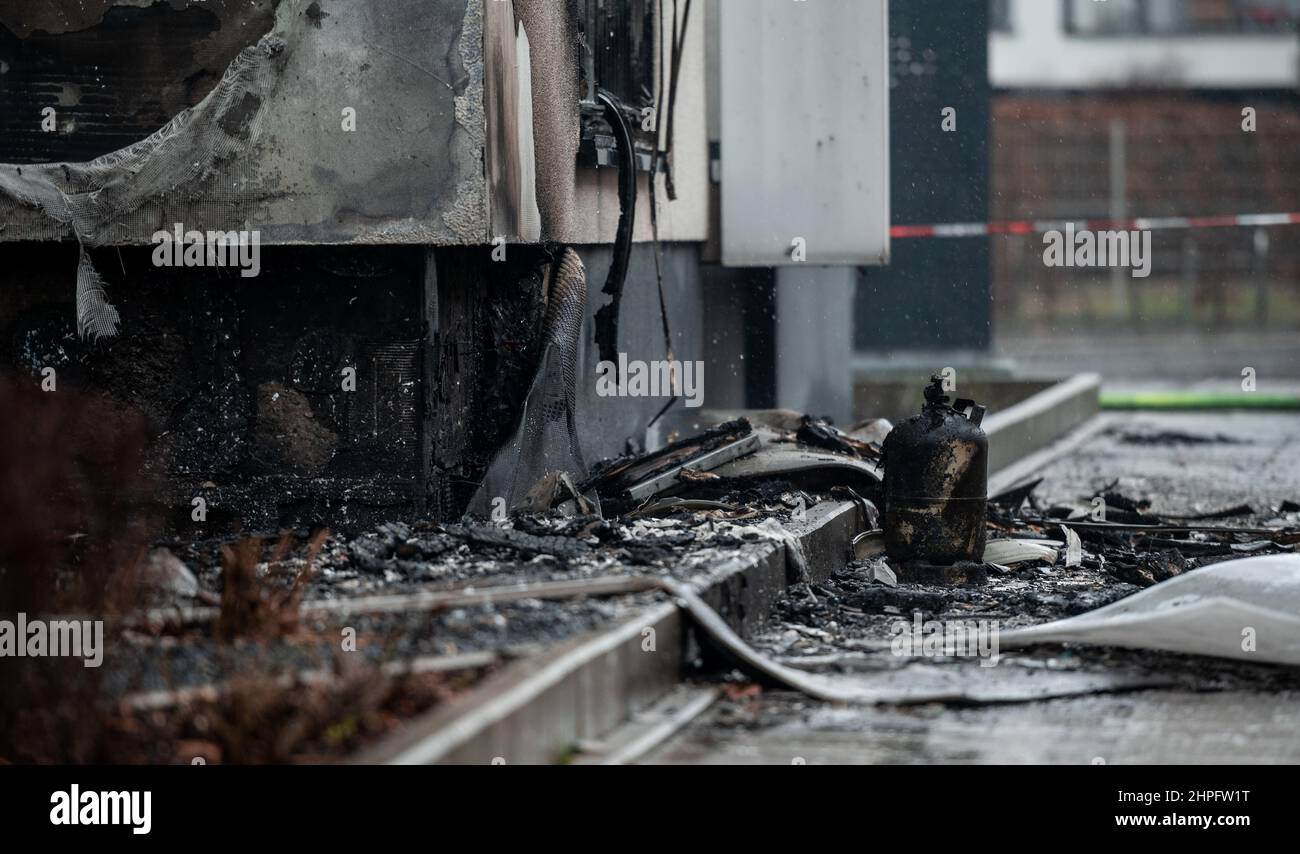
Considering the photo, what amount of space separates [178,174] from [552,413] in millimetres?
2025

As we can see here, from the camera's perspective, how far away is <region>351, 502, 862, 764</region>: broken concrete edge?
4230 mm

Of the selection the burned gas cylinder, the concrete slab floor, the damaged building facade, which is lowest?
the concrete slab floor

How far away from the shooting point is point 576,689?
4945 millimetres

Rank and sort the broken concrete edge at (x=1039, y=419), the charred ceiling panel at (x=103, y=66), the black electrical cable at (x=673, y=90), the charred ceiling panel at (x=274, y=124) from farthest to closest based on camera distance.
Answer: the broken concrete edge at (x=1039, y=419)
the black electrical cable at (x=673, y=90)
the charred ceiling panel at (x=103, y=66)
the charred ceiling panel at (x=274, y=124)

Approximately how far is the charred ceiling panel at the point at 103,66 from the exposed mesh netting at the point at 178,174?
108 mm

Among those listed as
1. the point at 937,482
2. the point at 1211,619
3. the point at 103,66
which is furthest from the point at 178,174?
the point at 1211,619

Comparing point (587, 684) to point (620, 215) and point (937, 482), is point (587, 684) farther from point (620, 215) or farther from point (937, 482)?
point (620, 215)

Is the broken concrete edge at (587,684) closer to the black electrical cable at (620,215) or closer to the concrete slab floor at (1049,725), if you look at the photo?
the concrete slab floor at (1049,725)

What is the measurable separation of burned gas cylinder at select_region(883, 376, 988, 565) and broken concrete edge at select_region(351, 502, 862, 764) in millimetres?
1033


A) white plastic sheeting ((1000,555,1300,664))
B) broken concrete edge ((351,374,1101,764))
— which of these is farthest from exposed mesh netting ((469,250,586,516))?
white plastic sheeting ((1000,555,1300,664))

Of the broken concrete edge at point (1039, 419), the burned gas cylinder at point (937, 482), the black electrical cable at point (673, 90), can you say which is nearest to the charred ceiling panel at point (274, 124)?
the burned gas cylinder at point (937, 482)

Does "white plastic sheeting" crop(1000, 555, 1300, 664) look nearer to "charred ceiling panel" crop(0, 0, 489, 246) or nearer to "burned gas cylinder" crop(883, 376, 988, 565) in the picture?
"burned gas cylinder" crop(883, 376, 988, 565)

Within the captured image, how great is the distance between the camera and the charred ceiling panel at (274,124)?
728 centimetres
